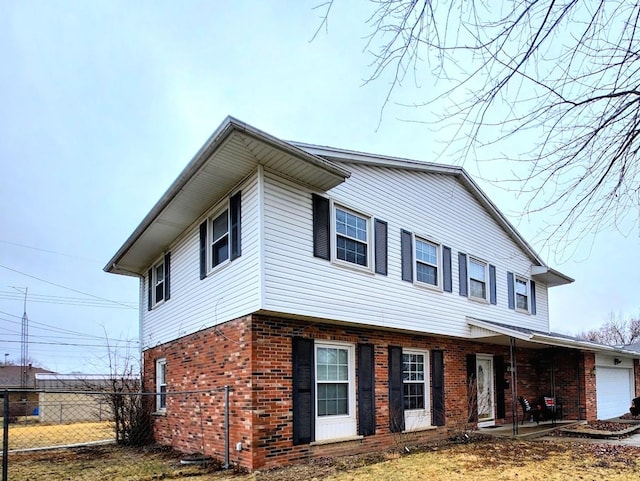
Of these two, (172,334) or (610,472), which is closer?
(610,472)

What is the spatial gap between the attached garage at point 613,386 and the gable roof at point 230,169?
9.90m

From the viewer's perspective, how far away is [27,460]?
38.2ft

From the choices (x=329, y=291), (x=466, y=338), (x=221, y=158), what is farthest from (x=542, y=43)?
(x=466, y=338)

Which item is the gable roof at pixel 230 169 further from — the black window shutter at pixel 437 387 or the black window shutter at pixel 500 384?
the black window shutter at pixel 500 384

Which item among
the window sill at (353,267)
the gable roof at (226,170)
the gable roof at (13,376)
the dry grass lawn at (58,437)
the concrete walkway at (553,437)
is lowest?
the gable roof at (13,376)

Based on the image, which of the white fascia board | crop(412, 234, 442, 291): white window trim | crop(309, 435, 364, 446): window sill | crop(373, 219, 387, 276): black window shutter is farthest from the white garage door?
crop(309, 435, 364, 446): window sill

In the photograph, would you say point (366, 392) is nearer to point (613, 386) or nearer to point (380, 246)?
point (380, 246)

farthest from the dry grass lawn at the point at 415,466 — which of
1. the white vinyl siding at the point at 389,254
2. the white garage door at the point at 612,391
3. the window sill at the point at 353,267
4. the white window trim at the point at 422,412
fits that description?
the white garage door at the point at 612,391

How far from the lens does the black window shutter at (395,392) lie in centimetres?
1142

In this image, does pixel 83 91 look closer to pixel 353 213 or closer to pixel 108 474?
pixel 353 213

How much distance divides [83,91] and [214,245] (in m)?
8.82

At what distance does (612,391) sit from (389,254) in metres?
13.1

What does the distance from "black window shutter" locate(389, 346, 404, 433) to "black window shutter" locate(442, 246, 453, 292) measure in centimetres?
238

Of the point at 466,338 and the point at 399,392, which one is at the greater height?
the point at 466,338
